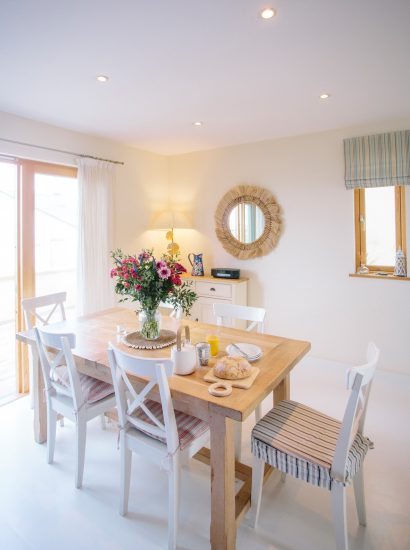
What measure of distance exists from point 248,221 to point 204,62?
7.09 feet

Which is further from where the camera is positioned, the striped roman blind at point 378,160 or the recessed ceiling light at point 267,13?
the striped roman blind at point 378,160

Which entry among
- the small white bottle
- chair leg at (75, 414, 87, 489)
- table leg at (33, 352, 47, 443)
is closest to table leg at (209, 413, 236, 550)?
chair leg at (75, 414, 87, 489)

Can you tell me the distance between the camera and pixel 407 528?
5.54 ft

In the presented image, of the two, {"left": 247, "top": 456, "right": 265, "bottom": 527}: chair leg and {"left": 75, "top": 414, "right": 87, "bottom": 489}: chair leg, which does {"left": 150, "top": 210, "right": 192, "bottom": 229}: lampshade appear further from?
{"left": 247, "top": 456, "right": 265, "bottom": 527}: chair leg

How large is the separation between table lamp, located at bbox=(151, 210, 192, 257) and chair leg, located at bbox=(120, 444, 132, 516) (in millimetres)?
2870

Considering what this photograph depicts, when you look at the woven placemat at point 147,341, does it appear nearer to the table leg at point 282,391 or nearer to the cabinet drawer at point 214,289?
the table leg at point 282,391

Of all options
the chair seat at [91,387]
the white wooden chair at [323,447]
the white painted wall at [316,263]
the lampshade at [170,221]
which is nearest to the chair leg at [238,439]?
the white wooden chair at [323,447]

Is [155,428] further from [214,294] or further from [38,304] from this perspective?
[214,294]

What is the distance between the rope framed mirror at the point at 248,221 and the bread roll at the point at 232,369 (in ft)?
7.96

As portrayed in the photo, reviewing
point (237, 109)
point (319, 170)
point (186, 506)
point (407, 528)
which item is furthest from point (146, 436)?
point (319, 170)

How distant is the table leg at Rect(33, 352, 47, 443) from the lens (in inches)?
93.4

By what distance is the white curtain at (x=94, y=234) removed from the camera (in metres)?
3.49

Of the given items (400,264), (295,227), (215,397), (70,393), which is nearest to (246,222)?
(295,227)

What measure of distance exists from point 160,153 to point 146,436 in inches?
142
